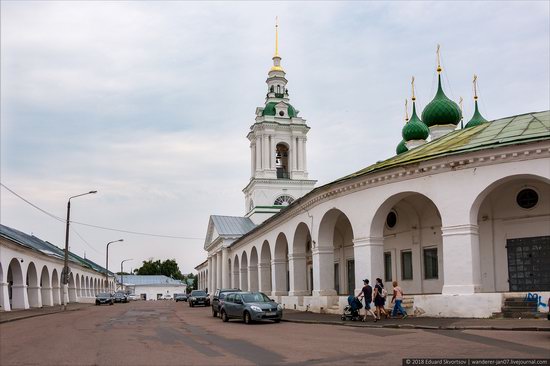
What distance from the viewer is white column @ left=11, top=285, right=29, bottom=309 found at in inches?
1560

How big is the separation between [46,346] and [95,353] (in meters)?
2.38

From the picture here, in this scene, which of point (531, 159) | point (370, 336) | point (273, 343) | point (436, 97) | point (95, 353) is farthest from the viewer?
point (436, 97)

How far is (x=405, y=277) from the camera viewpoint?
1070 inches

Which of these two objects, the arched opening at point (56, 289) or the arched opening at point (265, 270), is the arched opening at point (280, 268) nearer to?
the arched opening at point (265, 270)

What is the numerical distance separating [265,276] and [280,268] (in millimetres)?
5736

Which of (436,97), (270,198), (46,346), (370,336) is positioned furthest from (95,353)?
(270,198)

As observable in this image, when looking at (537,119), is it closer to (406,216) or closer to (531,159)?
(531,159)

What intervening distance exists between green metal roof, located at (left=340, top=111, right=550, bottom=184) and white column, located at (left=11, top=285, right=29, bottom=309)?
24.6 meters

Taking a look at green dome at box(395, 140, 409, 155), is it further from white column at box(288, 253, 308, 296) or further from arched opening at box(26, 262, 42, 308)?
arched opening at box(26, 262, 42, 308)

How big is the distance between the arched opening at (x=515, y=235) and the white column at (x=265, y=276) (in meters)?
22.3

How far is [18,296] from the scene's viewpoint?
3972cm

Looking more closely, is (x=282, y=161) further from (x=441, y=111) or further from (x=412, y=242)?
(x=412, y=242)

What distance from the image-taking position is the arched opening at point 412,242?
24.6 meters

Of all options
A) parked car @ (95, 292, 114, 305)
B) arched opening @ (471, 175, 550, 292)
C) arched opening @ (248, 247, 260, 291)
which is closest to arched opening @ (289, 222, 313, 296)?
arched opening @ (471, 175, 550, 292)
